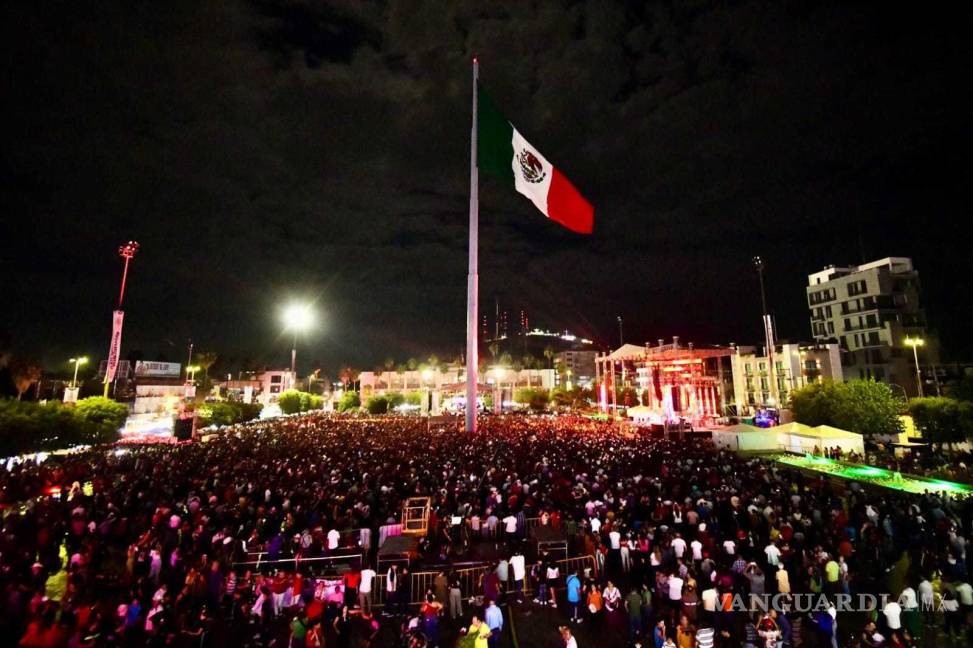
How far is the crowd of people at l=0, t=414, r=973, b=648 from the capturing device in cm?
772

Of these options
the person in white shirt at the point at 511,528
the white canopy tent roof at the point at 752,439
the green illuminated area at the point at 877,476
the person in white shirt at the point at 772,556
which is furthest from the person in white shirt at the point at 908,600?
the white canopy tent roof at the point at 752,439

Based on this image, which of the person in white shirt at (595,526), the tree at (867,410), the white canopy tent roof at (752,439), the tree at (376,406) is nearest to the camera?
the person in white shirt at (595,526)

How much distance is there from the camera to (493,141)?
79.4 ft

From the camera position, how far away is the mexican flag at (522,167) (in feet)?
77.1

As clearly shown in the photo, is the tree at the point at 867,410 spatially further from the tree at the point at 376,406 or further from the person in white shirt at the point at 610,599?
the tree at the point at 376,406

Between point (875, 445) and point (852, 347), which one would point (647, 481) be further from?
point (852, 347)

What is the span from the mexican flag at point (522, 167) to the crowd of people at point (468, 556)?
44.7ft

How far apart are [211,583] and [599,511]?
9582 mm

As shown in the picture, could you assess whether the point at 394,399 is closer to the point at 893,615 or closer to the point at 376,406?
the point at 376,406

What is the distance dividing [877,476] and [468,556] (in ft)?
74.3

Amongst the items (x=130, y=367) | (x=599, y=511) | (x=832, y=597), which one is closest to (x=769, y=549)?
(x=832, y=597)

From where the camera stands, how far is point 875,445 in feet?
99.2

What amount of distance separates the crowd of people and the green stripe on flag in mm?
15185

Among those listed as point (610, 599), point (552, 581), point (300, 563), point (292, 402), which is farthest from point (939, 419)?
point (292, 402)
